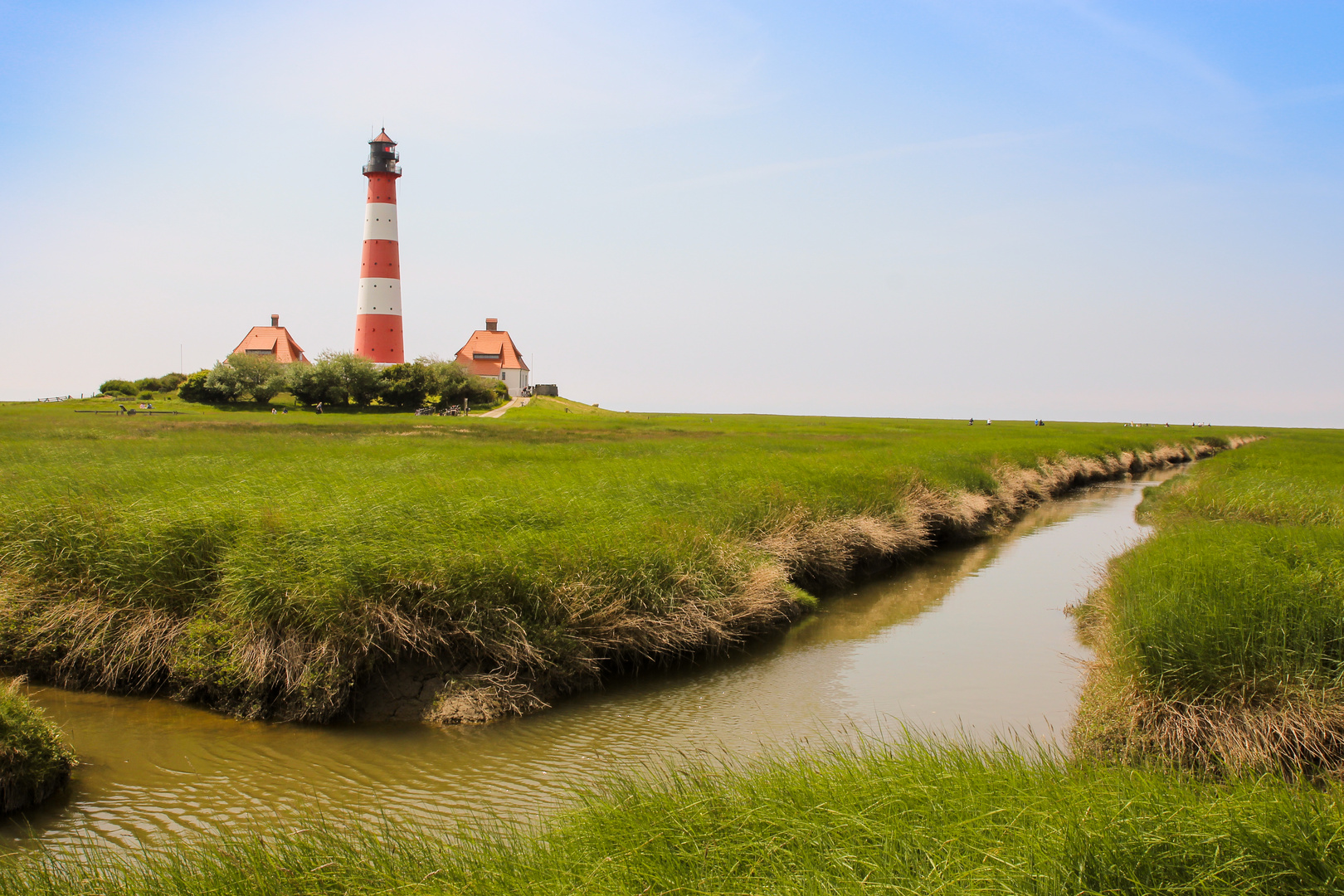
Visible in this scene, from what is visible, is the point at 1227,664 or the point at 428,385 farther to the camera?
the point at 428,385

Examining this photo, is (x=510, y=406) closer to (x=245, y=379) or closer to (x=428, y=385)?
(x=428, y=385)

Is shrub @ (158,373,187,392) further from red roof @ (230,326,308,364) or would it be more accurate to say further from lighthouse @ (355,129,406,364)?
lighthouse @ (355,129,406,364)

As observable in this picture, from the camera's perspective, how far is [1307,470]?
88.4 ft

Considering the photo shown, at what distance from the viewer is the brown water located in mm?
7531

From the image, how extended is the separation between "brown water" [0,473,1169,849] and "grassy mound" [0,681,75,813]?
192mm

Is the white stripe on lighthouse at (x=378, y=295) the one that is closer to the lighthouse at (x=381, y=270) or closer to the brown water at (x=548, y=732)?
the lighthouse at (x=381, y=270)

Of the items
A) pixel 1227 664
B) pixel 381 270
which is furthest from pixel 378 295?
pixel 1227 664

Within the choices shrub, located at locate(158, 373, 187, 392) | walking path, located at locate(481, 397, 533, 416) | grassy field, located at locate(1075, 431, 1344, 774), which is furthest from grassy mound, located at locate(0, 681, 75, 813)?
shrub, located at locate(158, 373, 187, 392)

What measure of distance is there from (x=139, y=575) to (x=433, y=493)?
4229 mm

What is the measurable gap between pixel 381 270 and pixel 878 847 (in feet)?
238

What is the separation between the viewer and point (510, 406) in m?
81.3

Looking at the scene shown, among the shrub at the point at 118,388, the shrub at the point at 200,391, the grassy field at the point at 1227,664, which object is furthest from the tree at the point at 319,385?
the grassy field at the point at 1227,664

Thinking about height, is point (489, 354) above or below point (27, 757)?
above

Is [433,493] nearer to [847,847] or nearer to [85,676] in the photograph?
[85,676]
